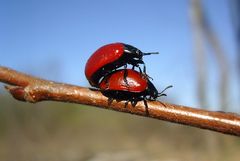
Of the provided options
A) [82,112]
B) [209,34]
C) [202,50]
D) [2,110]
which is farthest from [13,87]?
[82,112]

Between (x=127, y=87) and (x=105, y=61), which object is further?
(x=105, y=61)

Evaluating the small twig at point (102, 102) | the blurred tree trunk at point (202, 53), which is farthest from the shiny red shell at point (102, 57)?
the blurred tree trunk at point (202, 53)

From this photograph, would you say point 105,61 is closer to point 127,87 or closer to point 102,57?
point 102,57

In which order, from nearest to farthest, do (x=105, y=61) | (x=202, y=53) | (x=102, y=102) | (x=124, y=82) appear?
(x=102, y=102), (x=124, y=82), (x=105, y=61), (x=202, y=53)

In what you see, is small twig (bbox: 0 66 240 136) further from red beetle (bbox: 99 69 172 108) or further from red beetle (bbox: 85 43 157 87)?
red beetle (bbox: 85 43 157 87)

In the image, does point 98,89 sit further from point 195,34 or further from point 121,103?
point 195,34

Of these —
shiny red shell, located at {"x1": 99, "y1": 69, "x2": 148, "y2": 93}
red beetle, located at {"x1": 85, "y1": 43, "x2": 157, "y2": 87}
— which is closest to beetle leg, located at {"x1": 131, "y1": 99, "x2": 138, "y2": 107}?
shiny red shell, located at {"x1": 99, "y1": 69, "x2": 148, "y2": 93}

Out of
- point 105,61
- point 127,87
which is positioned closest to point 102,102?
point 127,87

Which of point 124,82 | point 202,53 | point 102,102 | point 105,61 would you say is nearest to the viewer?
point 102,102
